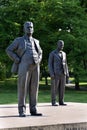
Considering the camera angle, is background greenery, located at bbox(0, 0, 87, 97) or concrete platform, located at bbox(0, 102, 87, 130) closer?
concrete platform, located at bbox(0, 102, 87, 130)

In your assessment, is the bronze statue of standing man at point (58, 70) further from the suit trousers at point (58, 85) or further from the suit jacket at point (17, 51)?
the suit jacket at point (17, 51)

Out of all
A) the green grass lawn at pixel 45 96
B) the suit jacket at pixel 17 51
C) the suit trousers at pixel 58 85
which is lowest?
the green grass lawn at pixel 45 96

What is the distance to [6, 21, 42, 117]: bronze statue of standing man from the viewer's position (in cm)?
982

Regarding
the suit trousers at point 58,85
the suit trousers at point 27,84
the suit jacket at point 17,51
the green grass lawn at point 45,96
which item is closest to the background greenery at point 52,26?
the green grass lawn at point 45,96

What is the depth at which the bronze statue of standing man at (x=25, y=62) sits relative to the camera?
9820 millimetres

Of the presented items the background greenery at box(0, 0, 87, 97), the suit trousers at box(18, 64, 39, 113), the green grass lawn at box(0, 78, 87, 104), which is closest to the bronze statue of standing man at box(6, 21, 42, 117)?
the suit trousers at box(18, 64, 39, 113)

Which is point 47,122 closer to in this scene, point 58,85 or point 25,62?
point 25,62

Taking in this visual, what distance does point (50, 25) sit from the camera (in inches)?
1223

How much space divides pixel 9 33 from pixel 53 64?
1695 cm

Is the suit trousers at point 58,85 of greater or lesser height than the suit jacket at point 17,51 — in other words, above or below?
below

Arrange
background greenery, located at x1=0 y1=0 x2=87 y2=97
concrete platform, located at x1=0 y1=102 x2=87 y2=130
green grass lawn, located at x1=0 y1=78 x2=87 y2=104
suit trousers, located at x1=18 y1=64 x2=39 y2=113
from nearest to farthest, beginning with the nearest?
1. concrete platform, located at x1=0 y1=102 x2=87 y2=130
2. suit trousers, located at x1=18 y1=64 x2=39 y2=113
3. green grass lawn, located at x1=0 y1=78 x2=87 y2=104
4. background greenery, located at x1=0 y1=0 x2=87 y2=97

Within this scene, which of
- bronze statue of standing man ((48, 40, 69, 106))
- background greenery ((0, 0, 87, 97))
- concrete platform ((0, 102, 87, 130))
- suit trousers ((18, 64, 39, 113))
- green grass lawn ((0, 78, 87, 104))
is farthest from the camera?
background greenery ((0, 0, 87, 97))

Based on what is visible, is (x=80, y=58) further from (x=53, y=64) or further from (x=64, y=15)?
(x=53, y=64)

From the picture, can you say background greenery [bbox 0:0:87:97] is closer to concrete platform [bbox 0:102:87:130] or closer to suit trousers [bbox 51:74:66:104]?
suit trousers [bbox 51:74:66:104]
